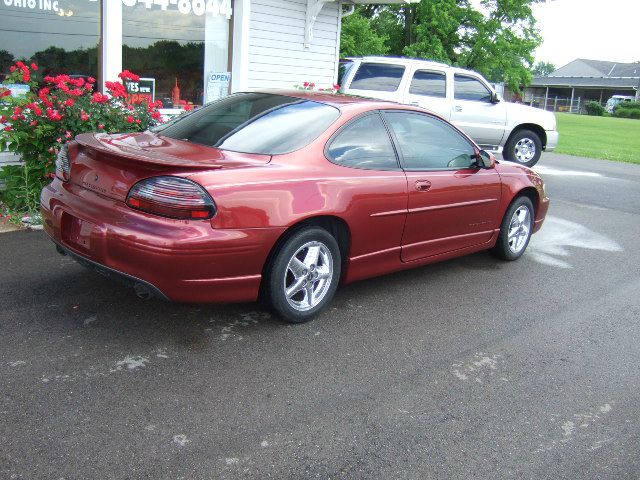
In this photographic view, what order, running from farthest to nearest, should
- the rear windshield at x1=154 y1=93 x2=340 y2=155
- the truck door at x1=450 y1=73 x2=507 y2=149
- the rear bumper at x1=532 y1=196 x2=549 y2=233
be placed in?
the truck door at x1=450 y1=73 x2=507 y2=149, the rear bumper at x1=532 y1=196 x2=549 y2=233, the rear windshield at x1=154 y1=93 x2=340 y2=155

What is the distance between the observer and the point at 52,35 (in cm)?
807

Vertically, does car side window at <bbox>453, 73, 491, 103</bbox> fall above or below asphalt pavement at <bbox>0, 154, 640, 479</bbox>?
above

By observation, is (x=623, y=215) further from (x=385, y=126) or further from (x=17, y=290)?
(x=17, y=290)

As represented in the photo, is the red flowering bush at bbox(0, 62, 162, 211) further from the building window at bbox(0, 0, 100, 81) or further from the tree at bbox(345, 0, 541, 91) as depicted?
the tree at bbox(345, 0, 541, 91)

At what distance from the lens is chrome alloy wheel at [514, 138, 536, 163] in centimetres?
1313

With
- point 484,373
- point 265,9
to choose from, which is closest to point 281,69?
point 265,9

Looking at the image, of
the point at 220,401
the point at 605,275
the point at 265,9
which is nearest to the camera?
the point at 220,401

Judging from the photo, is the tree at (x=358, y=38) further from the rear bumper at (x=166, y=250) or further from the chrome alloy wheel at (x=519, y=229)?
the rear bumper at (x=166, y=250)

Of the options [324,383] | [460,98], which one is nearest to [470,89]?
[460,98]

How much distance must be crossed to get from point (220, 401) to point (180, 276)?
30.0 inches

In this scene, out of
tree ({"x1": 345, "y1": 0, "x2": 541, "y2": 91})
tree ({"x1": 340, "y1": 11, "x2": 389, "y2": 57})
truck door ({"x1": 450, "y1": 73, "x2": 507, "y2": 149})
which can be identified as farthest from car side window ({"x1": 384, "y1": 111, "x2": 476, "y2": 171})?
tree ({"x1": 345, "y1": 0, "x2": 541, "y2": 91})

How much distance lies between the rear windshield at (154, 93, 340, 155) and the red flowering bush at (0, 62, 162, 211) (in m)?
1.83

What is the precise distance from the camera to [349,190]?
14.4 ft

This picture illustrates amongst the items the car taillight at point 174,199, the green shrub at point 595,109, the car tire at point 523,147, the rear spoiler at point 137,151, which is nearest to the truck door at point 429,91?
the car tire at point 523,147
